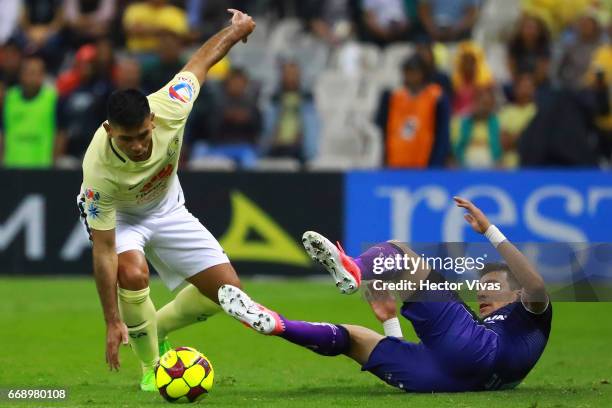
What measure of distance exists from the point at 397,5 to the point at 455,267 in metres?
12.2

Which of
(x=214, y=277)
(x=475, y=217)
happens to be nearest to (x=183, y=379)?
(x=214, y=277)

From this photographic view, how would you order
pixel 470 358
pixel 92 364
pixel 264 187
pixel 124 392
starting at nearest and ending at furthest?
1. pixel 470 358
2. pixel 124 392
3. pixel 92 364
4. pixel 264 187

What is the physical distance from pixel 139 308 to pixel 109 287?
1.99 ft

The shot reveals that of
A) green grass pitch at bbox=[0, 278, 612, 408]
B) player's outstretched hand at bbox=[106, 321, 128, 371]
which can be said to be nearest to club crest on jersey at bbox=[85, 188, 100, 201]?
player's outstretched hand at bbox=[106, 321, 128, 371]

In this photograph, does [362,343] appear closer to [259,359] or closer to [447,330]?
[447,330]

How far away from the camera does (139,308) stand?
8.76 metres

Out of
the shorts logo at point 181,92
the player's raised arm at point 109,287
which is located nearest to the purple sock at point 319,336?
the player's raised arm at point 109,287

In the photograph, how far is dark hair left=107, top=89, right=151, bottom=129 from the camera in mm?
8023

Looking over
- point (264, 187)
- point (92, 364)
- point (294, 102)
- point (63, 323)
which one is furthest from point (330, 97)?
point (92, 364)

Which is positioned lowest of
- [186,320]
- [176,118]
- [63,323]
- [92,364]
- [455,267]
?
[63,323]

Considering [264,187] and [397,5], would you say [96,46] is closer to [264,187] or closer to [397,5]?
[264,187]

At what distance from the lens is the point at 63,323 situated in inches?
516

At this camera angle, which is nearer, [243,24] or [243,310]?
[243,310]

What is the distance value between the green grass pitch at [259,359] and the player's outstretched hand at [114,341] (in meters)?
0.29
